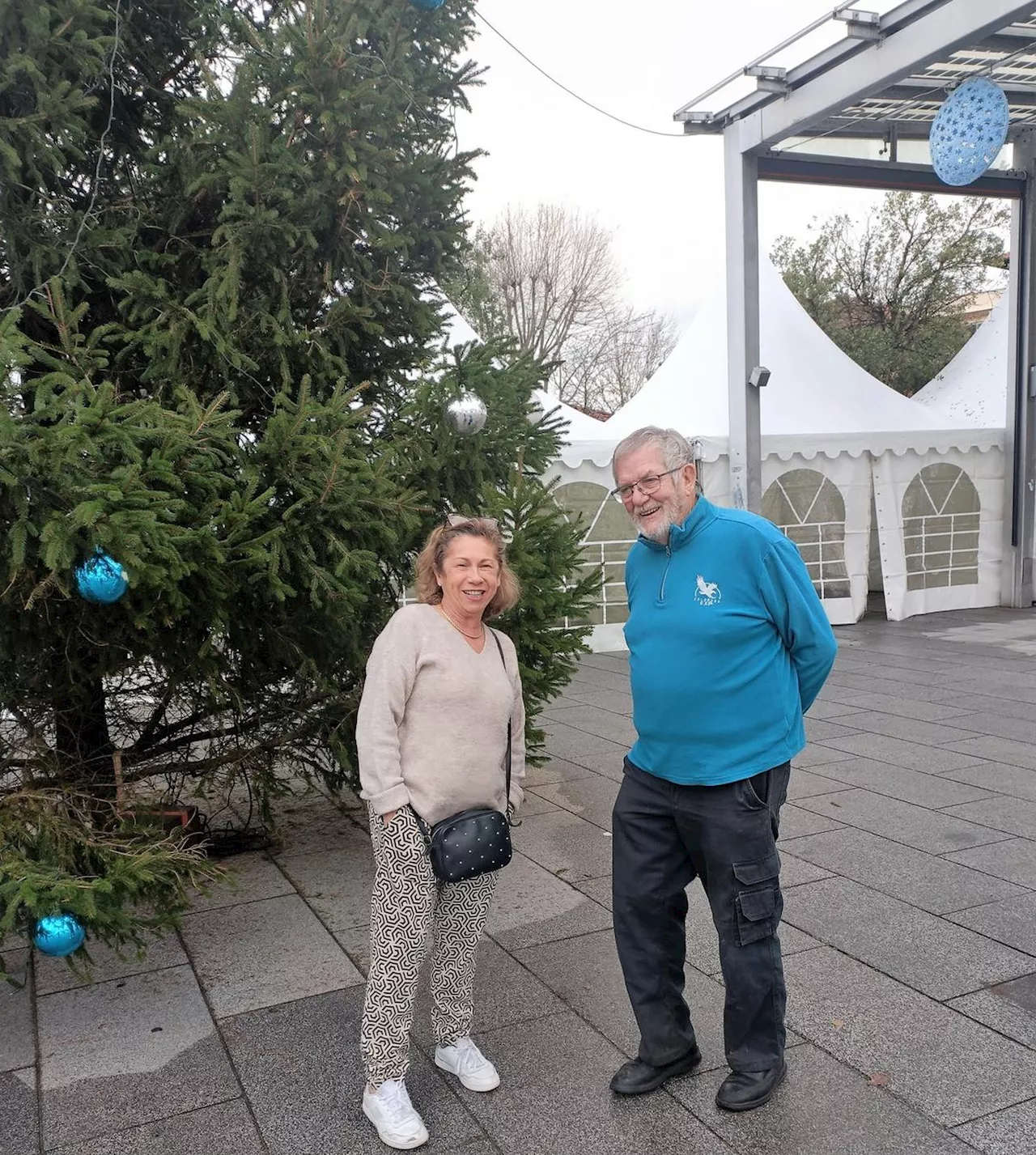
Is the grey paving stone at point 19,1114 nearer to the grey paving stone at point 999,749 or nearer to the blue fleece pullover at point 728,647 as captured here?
the blue fleece pullover at point 728,647

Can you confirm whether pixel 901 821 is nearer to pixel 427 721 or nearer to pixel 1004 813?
pixel 1004 813

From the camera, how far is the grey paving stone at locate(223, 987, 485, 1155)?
2.92m

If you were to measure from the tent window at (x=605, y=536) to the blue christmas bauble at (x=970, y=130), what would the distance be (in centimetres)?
505

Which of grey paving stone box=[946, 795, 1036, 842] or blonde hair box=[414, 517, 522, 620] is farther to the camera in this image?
grey paving stone box=[946, 795, 1036, 842]

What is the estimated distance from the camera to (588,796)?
20.6 feet

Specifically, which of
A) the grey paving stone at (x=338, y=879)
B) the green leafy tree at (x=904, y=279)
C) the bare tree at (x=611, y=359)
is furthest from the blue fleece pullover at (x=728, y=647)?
the bare tree at (x=611, y=359)

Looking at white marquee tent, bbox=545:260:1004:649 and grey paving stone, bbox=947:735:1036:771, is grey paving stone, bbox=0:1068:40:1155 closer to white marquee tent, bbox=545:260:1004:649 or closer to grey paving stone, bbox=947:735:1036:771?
grey paving stone, bbox=947:735:1036:771

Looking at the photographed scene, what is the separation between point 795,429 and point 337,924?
31.7ft

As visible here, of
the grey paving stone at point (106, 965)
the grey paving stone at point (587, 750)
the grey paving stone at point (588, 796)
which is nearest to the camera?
the grey paving stone at point (106, 965)

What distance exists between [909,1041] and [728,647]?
1483 millimetres

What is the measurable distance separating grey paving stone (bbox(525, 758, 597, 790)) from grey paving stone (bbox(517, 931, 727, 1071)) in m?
2.39

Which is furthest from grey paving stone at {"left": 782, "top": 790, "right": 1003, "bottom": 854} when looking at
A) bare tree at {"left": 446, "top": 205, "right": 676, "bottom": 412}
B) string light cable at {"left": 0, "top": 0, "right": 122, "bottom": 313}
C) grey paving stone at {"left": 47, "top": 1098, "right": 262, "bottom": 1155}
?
bare tree at {"left": 446, "top": 205, "right": 676, "bottom": 412}

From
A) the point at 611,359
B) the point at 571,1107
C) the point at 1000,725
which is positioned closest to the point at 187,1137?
the point at 571,1107

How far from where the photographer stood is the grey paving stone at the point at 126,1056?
3096 millimetres
